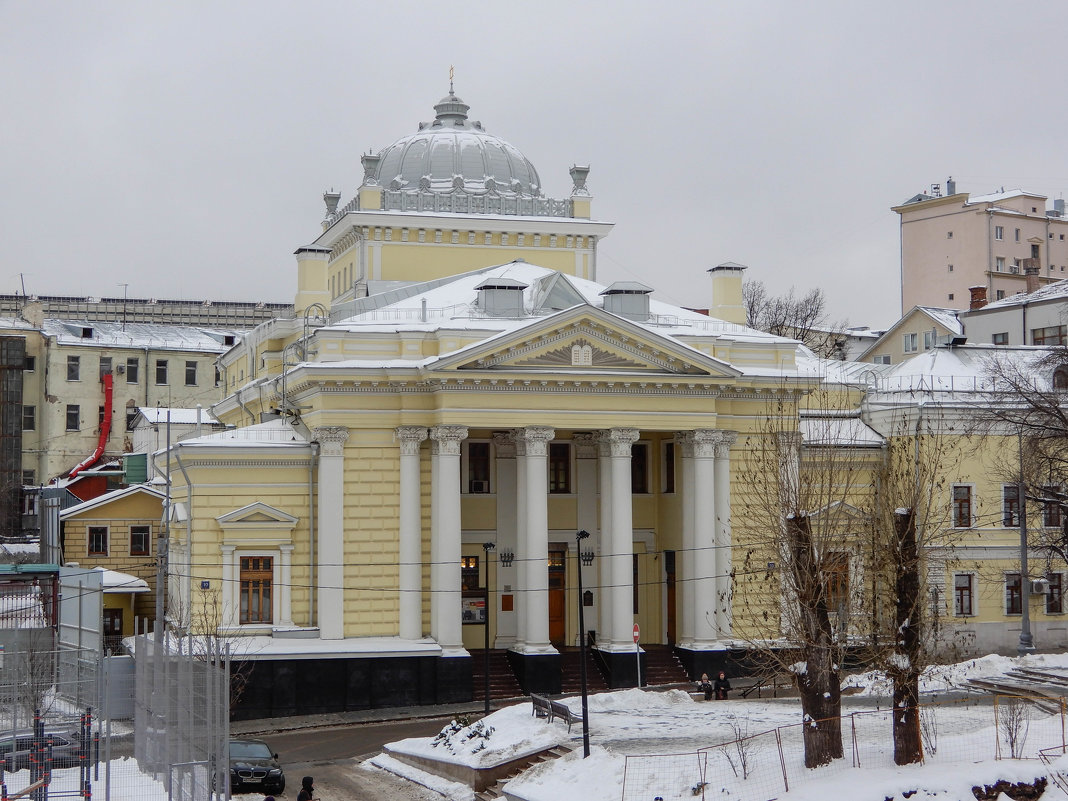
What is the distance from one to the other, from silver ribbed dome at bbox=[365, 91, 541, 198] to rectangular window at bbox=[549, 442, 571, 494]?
11.0 m

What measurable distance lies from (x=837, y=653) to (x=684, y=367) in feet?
63.8

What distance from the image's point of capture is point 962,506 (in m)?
51.8

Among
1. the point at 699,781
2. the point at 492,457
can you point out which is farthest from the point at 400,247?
the point at 699,781

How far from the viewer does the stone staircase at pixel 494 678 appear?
45531 millimetres

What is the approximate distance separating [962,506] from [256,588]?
23.2 metres

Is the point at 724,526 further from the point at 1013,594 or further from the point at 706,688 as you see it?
the point at 1013,594

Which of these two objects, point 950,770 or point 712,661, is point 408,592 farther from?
point 950,770

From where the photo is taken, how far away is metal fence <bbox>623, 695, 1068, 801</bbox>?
89.2 feet

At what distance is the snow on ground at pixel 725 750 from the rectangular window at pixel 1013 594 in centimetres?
1203

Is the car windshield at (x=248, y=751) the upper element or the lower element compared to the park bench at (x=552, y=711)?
lower

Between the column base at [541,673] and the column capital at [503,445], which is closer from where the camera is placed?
the column base at [541,673]

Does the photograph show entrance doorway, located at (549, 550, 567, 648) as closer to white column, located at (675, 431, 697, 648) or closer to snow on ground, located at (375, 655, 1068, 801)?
white column, located at (675, 431, 697, 648)

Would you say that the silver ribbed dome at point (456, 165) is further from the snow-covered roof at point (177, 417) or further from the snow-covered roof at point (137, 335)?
the snow-covered roof at point (137, 335)

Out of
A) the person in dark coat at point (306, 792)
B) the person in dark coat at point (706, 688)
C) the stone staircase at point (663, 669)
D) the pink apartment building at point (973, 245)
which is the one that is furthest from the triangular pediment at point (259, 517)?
the pink apartment building at point (973, 245)
